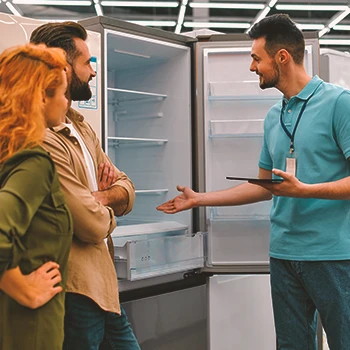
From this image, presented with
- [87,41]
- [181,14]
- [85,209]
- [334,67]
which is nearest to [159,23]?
[181,14]

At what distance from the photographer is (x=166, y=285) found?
9.27 feet

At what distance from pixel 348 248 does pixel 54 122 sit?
1.12 m

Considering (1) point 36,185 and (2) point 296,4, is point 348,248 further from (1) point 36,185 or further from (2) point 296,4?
(2) point 296,4

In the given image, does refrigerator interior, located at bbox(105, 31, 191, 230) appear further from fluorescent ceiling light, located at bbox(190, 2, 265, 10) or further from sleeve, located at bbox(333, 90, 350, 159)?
fluorescent ceiling light, located at bbox(190, 2, 265, 10)

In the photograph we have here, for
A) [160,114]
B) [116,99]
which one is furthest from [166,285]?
[116,99]

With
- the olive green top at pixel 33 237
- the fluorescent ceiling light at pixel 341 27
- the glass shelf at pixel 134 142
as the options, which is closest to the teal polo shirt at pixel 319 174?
the olive green top at pixel 33 237

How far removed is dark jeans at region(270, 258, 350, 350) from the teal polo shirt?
0.04m

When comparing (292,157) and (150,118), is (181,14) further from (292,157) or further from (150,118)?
(292,157)

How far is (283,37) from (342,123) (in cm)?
42

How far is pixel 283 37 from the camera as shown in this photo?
7.05ft

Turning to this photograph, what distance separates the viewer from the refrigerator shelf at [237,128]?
2.94m

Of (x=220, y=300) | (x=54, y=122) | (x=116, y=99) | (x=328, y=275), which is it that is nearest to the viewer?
(x=54, y=122)

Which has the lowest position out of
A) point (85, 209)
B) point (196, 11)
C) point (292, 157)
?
point (85, 209)

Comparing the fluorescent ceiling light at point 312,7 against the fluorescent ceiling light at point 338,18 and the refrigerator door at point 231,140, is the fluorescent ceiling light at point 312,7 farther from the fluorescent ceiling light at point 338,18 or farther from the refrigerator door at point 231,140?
the refrigerator door at point 231,140
